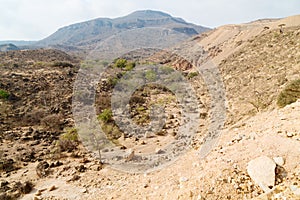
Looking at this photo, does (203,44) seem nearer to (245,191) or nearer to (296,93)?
(296,93)

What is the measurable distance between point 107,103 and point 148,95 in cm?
580

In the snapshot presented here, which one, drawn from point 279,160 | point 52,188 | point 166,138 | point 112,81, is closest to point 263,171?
point 279,160

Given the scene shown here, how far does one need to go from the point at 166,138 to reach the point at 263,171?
856cm

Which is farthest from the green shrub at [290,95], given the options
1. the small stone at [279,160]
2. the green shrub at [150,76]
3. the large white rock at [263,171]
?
the green shrub at [150,76]

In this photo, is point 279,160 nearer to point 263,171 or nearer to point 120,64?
point 263,171

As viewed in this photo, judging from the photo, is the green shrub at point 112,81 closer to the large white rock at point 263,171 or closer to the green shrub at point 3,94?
the green shrub at point 3,94

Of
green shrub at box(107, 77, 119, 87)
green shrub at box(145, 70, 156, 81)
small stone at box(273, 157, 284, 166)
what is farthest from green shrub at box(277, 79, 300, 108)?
green shrub at box(145, 70, 156, 81)

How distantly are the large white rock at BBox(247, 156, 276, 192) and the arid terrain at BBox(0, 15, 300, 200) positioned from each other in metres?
0.02

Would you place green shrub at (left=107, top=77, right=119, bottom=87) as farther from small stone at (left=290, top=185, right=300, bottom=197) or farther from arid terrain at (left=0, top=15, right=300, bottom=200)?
small stone at (left=290, top=185, right=300, bottom=197)

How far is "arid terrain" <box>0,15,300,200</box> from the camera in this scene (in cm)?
416

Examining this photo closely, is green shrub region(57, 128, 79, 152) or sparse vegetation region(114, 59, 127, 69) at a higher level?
sparse vegetation region(114, 59, 127, 69)

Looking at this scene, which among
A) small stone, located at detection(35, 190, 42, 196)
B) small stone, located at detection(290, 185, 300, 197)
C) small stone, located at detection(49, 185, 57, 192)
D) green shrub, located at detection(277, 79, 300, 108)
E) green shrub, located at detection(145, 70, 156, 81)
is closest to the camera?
small stone, located at detection(290, 185, 300, 197)

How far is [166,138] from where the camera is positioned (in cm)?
1236

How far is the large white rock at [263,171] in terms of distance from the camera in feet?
12.3
